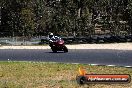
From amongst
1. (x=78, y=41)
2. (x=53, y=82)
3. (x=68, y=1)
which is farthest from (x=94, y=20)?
(x=53, y=82)

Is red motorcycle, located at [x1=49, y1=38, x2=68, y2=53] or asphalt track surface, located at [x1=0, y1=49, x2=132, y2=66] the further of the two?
red motorcycle, located at [x1=49, y1=38, x2=68, y2=53]

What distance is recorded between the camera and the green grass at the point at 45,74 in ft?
43.4

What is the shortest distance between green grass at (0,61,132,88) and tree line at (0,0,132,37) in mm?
34770

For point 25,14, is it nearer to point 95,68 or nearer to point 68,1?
point 68,1

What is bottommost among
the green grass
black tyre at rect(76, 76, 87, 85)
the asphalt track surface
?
the asphalt track surface

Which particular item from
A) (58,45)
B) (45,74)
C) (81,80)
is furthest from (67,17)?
(81,80)

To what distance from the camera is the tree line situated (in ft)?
182

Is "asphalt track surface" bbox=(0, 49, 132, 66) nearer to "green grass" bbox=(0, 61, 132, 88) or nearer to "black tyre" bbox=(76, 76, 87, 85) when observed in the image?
"green grass" bbox=(0, 61, 132, 88)

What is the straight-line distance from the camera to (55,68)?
58.9 feet

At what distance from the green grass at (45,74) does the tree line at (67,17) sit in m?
34.8

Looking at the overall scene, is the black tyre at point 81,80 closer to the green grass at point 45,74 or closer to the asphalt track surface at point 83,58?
the green grass at point 45,74

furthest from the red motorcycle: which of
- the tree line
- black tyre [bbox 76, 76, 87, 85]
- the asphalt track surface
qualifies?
the tree line

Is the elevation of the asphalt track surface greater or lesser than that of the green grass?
lesser

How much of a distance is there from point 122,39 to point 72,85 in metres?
28.3
